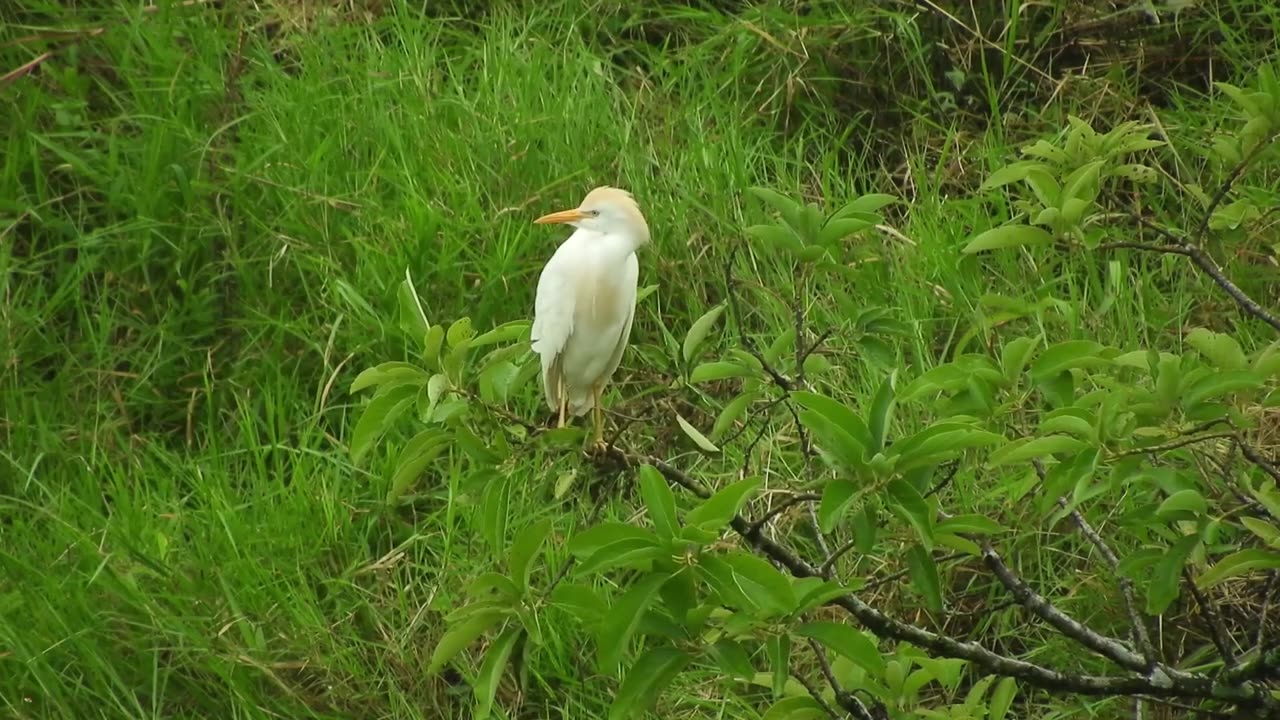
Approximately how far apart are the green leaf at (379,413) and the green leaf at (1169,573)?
0.86 metres

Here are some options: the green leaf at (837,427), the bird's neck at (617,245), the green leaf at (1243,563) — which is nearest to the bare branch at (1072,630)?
the green leaf at (1243,563)

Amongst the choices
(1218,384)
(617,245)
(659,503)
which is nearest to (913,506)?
(659,503)

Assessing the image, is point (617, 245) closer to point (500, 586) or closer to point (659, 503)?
point (500, 586)

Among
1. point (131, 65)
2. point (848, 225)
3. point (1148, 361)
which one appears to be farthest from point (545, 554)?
point (131, 65)

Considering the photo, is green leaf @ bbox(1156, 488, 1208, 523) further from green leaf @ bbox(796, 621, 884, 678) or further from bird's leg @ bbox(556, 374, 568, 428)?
bird's leg @ bbox(556, 374, 568, 428)

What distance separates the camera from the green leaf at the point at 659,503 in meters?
1.52

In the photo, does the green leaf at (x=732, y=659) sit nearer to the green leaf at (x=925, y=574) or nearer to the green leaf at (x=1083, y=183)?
the green leaf at (x=925, y=574)

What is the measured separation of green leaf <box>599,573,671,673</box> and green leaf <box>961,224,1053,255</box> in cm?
76

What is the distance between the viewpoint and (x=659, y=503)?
1.57 metres

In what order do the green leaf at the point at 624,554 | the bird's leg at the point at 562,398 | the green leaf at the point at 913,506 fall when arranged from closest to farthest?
the green leaf at the point at 624,554 → the green leaf at the point at 913,506 → the bird's leg at the point at 562,398

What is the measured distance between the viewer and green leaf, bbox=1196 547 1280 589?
5.90 feet

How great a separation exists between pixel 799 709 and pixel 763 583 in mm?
426

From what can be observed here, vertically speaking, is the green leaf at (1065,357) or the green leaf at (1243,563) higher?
the green leaf at (1065,357)

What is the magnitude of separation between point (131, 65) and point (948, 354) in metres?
2.28
